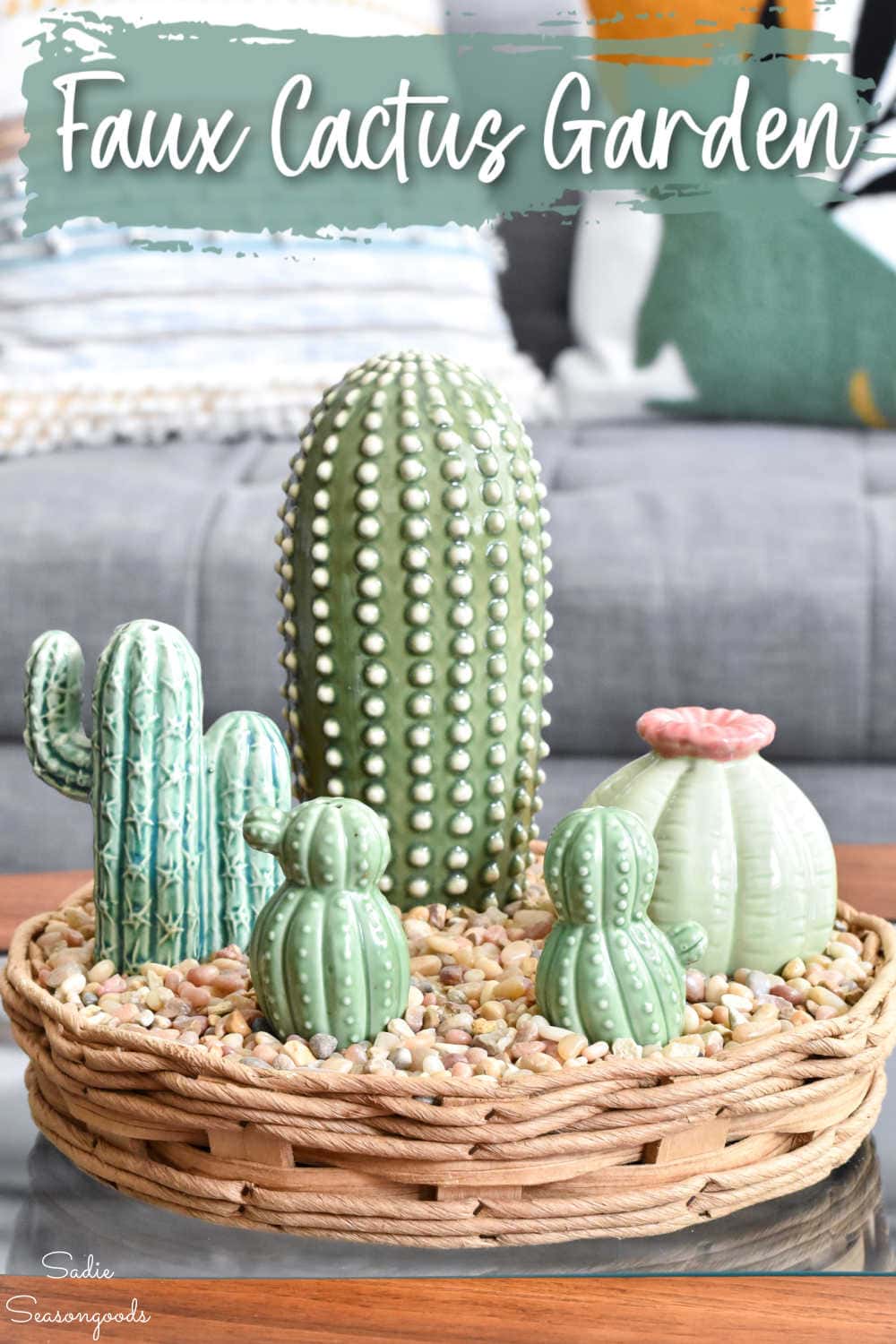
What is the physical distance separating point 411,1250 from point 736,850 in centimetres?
24

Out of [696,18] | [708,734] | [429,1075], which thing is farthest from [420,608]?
[696,18]

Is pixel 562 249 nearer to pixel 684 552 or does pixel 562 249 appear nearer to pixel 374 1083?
pixel 684 552

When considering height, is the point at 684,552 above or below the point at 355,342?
below

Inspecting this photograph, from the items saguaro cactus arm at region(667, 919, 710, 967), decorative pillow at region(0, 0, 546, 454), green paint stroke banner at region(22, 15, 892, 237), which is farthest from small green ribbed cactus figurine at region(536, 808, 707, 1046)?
green paint stroke banner at region(22, 15, 892, 237)

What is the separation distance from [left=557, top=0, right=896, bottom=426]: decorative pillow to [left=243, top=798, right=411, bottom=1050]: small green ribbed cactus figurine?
3.91 feet

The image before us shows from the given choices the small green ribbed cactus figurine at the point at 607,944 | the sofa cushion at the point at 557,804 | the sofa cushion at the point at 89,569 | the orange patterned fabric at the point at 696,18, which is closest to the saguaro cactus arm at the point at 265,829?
the small green ribbed cactus figurine at the point at 607,944

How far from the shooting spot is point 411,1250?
0.55m

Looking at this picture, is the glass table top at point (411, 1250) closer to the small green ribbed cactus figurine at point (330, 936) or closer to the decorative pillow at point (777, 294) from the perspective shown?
the small green ribbed cactus figurine at point (330, 936)

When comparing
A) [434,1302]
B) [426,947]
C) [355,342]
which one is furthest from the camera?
[355,342]

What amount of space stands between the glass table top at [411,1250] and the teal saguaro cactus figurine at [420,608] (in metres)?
0.24

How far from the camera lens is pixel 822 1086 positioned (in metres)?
0.59

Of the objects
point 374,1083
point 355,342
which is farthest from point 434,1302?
point 355,342

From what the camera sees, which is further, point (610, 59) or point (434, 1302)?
point (610, 59)

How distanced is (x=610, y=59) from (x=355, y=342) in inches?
16.4
